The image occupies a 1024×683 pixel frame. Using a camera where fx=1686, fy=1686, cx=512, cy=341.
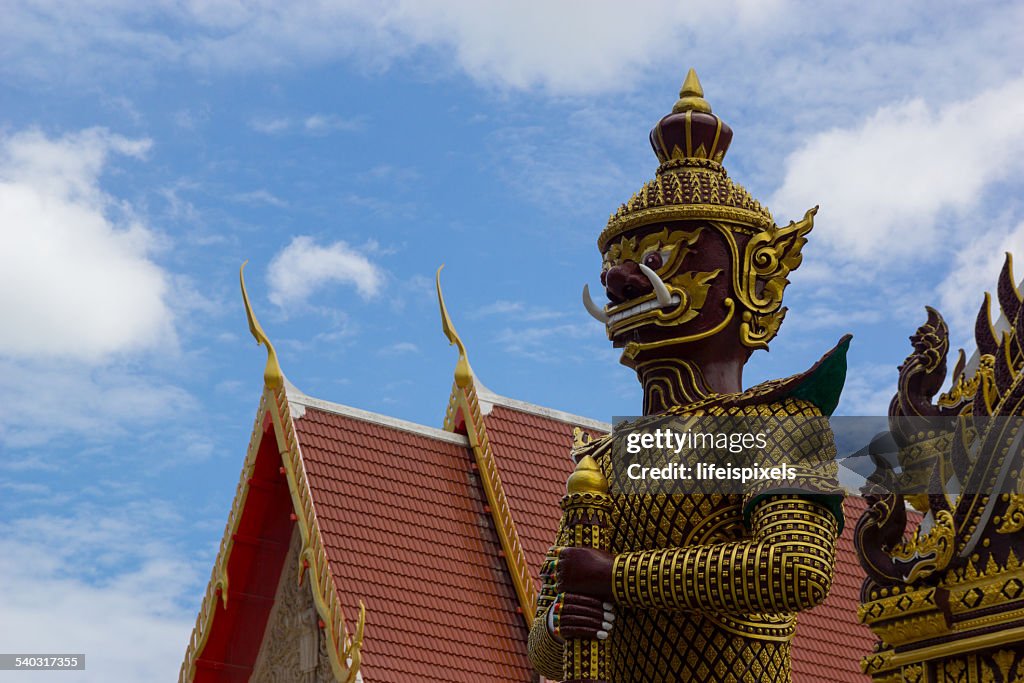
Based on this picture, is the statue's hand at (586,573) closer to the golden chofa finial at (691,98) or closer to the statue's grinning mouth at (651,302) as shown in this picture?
the statue's grinning mouth at (651,302)

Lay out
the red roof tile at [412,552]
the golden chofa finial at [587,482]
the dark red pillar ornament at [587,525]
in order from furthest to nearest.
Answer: the red roof tile at [412,552] < the golden chofa finial at [587,482] < the dark red pillar ornament at [587,525]

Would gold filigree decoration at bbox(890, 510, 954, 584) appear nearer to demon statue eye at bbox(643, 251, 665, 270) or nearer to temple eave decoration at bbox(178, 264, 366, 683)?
demon statue eye at bbox(643, 251, 665, 270)

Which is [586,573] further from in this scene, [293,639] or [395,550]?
[293,639]

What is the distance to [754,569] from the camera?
203 inches

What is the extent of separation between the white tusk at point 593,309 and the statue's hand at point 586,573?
95 cm

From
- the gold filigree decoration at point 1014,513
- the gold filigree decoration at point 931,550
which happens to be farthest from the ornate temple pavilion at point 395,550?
the gold filigree decoration at point 1014,513

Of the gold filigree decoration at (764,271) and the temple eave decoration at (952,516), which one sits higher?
the gold filigree decoration at (764,271)

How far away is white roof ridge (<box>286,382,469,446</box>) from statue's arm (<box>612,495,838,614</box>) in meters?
5.95

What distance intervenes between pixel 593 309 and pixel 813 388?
35.3 inches

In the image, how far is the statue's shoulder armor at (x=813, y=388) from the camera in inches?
219

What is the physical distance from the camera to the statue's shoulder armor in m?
5.57

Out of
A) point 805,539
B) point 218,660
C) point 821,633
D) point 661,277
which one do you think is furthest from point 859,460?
point 218,660

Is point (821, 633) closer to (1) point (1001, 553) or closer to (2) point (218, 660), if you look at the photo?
(2) point (218, 660)

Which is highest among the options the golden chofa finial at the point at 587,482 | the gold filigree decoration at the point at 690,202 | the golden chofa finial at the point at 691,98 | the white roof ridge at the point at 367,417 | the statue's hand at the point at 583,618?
the white roof ridge at the point at 367,417
